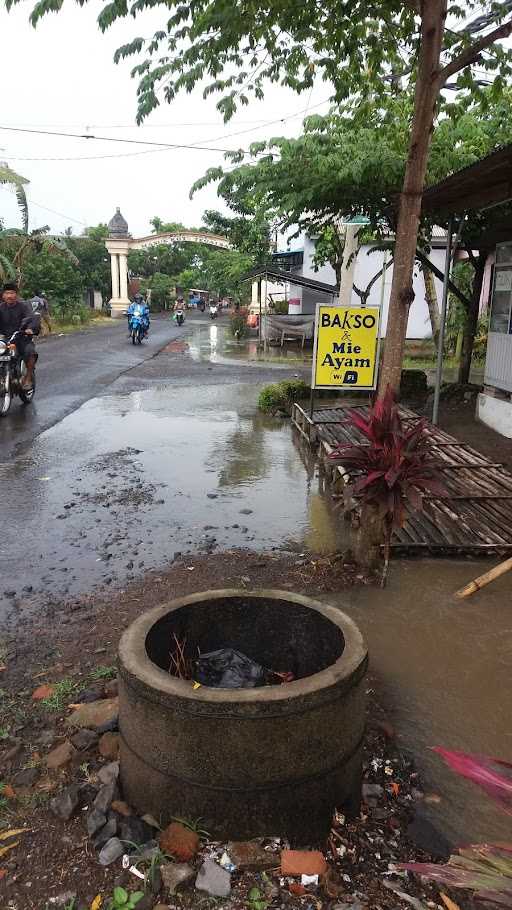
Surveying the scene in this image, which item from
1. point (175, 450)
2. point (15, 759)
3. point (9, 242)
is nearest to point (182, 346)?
point (9, 242)

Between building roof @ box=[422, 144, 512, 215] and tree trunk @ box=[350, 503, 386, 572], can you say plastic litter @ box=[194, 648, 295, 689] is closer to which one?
tree trunk @ box=[350, 503, 386, 572]

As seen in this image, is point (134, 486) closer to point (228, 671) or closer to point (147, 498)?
point (147, 498)

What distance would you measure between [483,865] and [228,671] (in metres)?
1.59

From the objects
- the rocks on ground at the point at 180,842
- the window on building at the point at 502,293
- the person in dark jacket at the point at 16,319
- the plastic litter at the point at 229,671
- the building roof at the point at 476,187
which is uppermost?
the building roof at the point at 476,187

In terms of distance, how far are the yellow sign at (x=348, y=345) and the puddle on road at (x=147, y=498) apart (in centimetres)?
115

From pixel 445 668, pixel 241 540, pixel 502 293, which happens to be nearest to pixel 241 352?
pixel 502 293

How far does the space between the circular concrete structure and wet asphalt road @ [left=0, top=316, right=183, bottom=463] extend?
5.62 metres

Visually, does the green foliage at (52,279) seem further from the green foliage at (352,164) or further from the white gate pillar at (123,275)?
the green foliage at (352,164)

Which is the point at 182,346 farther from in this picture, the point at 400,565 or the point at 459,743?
the point at 459,743

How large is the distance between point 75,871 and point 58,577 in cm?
250

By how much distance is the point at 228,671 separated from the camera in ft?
9.23

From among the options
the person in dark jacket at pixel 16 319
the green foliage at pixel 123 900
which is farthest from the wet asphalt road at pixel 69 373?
the green foliage at pixel 123 900

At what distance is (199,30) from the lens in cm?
482

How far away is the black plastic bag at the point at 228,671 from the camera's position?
279 cm
